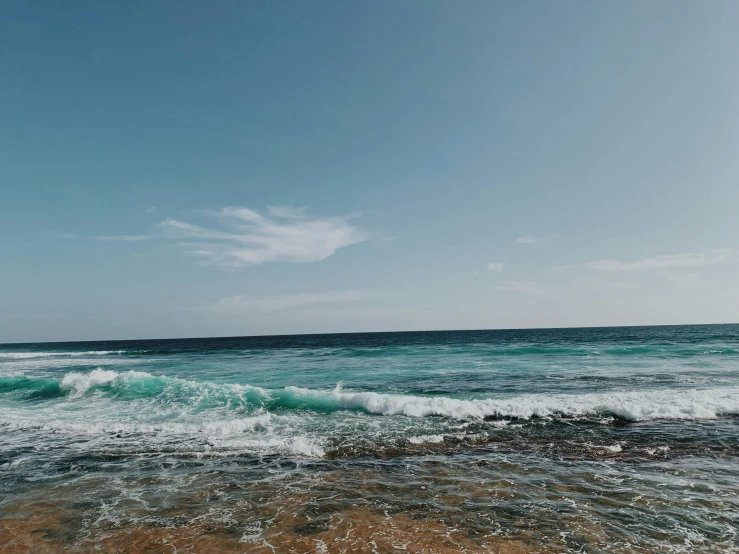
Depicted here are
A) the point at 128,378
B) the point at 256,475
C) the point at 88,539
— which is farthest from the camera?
the point at 128,378

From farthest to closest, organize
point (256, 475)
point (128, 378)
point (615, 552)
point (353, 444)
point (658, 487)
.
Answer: point (128, 378), point (353, 444), point (256, 475), point (658, 487), point (615, 552)

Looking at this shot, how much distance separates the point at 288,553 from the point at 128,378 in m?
23.5

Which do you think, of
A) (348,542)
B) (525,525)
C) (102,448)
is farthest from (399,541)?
(102,448)

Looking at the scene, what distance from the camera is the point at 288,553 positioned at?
6.12 metres

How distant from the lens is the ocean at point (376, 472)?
6.61 meters

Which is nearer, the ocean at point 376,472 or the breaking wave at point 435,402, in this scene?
the ocean at point 376,472

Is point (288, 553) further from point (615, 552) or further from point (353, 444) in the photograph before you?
point (353, 444)

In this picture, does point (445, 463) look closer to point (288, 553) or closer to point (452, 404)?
point (288, 553)

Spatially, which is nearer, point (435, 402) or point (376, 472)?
point (376, 472)

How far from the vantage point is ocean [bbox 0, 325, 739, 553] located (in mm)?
6605

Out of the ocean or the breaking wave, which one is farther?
the breaking wave

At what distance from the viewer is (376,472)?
9.52 m

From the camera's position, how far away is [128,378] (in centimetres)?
2495

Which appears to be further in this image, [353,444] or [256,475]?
[353,444]
